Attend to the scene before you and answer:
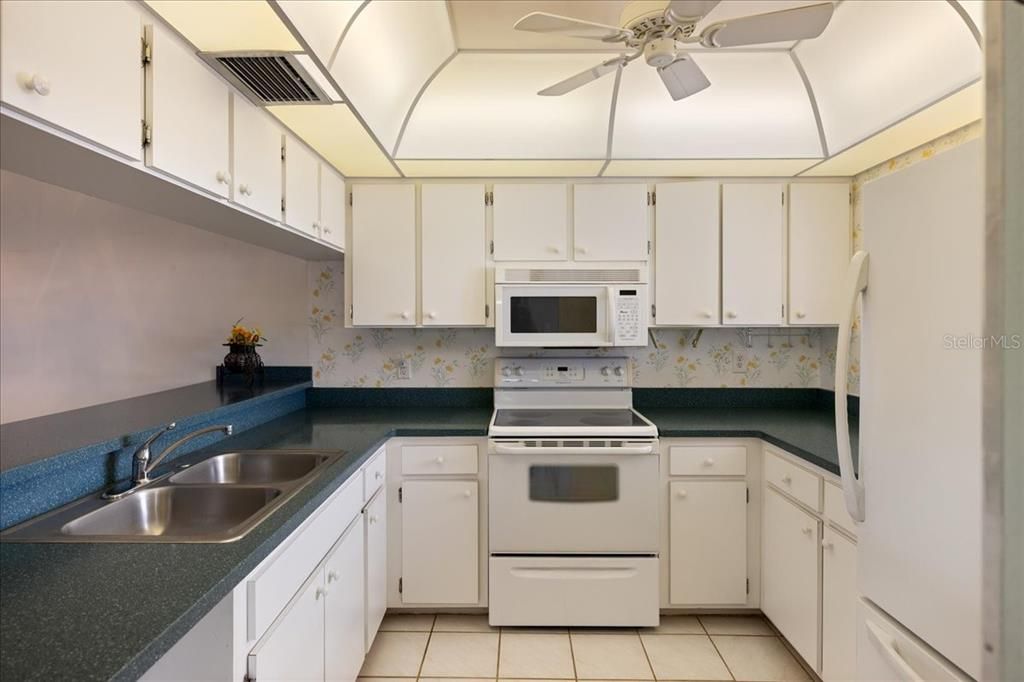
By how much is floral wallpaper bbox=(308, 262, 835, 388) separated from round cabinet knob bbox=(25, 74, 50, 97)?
2005mm

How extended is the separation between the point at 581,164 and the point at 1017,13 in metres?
2.07

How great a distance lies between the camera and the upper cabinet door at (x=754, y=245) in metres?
2.59

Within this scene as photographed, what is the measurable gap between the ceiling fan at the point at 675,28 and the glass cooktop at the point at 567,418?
1499mm

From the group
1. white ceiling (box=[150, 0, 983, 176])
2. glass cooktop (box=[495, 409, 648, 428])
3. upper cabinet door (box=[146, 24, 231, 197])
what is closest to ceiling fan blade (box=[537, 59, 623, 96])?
white ceiling (box=[150, 0, 983, 176])

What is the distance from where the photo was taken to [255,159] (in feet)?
5.57

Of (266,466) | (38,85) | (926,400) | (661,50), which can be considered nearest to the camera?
(38,85)

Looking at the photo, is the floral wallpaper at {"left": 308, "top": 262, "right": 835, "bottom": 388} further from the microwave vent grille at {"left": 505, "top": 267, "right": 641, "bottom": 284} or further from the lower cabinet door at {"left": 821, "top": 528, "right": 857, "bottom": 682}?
the lower cabinet door at {"left": 821, "top": 528, "right": 857, "bottom": 682}

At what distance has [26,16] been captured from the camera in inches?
34.5

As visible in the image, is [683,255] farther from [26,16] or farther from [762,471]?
[26,16]

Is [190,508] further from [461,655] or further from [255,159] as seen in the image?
[461,655]

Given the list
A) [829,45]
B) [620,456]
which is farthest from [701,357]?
[829,45]

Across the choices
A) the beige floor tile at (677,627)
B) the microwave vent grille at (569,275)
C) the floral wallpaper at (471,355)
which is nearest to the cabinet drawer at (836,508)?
the beige floor tile at (677,627)

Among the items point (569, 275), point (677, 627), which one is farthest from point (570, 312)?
point (677, 627)

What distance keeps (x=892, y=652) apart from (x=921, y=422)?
0.53m
